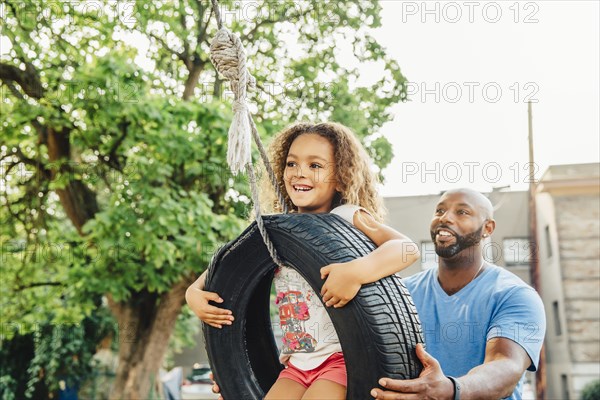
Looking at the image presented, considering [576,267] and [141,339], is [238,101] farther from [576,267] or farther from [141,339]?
[576,267]

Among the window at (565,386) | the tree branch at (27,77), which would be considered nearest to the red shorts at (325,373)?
the tree branch at (27,77)

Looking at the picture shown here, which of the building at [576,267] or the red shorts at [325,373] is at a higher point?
the building at [576,267]

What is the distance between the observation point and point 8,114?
8.43m

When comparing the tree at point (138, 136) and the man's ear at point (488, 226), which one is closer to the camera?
the man's ear at point (488, 226)

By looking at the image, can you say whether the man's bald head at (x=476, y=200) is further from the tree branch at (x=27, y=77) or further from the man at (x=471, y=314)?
the tree branch at (x=27, y=77)

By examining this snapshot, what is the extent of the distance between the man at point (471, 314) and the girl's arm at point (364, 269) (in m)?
0.23

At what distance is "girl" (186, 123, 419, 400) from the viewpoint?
2.12 meters

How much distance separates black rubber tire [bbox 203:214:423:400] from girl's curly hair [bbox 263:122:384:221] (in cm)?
26

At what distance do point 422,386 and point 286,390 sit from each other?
1.72ft

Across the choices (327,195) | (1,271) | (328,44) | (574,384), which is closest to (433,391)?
(327,195)

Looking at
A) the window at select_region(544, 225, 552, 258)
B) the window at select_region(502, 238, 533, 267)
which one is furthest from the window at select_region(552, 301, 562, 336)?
the window at select_region(502, 238, 533, 267)

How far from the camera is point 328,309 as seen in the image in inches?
76.8

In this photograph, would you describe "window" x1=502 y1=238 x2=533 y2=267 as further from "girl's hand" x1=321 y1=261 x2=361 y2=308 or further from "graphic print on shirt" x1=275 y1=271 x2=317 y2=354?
"girl's hand" x1=321 y1=261 x2=361 y2=308

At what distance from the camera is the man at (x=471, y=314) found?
2148 mm
